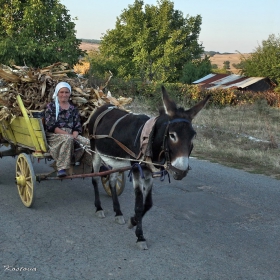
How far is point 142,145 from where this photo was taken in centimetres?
468

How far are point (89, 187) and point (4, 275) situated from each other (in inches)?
137

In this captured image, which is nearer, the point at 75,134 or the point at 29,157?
the point at 75,134

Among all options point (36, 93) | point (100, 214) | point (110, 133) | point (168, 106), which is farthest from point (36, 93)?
point (168, 106)

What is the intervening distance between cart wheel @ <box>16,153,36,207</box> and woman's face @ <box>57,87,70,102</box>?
3.37ft

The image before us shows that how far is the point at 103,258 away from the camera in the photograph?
4422 millimetres

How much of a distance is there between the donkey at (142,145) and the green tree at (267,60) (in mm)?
39746

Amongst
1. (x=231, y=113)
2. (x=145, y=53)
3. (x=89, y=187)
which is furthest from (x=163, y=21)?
(x=89, y=187)

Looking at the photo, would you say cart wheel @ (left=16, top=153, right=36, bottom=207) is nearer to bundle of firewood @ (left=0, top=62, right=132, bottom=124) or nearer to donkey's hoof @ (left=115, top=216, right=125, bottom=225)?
bundle of firewood @ (left=0, top=62, right=132, bottom=124)

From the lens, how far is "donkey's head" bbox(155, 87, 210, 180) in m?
4.18

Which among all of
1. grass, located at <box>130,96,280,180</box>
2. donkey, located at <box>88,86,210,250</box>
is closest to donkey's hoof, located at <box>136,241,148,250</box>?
donkey, located at <box>88,86,210,250</box>

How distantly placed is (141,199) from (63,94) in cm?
215

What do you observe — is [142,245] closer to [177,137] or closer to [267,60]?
[177,137]

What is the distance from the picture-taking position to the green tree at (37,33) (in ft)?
61.2

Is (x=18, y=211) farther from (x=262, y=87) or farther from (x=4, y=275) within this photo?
(x=262, y=87)
